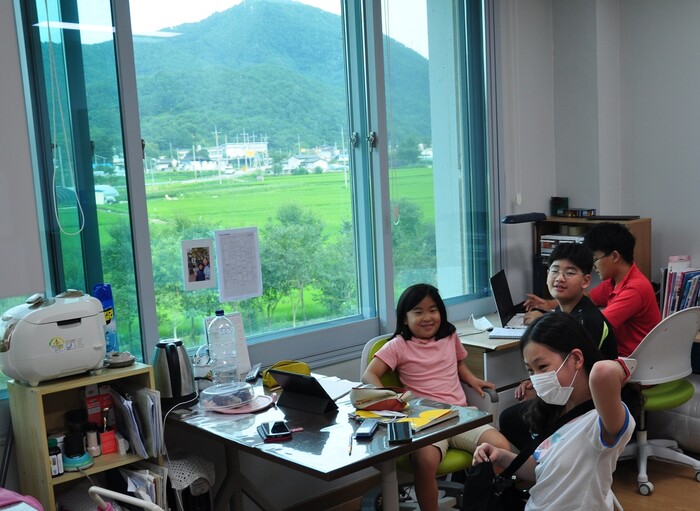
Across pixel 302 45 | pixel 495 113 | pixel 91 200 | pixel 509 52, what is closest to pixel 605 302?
pixel 495 113

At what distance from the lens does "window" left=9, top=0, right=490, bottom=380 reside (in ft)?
9.02

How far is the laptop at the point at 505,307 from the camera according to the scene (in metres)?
3.80

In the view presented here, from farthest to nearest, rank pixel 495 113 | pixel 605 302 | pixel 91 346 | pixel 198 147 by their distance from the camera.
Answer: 1. pixel 495 113
2. pixel 605 302
3. pixel 198 147
4. pixel 91 346

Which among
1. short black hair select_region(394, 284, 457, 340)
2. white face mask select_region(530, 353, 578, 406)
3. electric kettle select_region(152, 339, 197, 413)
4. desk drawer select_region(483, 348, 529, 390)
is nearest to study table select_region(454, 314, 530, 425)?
desk drawer select_region(483, 348, 529, 390)

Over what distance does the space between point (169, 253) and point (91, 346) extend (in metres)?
0.75

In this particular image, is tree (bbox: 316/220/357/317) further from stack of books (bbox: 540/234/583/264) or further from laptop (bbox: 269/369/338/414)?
stack of books (bbox: 540/234/583/264)

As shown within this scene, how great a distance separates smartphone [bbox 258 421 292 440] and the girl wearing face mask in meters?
0.59

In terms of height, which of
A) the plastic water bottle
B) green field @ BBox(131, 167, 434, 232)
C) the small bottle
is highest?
green field @ BBox(131, 167, 434, 232)

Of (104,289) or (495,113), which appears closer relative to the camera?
(104,289)

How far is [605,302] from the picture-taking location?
390cm

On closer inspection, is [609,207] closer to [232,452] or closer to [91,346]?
[232,452]

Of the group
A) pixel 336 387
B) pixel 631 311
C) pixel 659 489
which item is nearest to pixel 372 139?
pixel 336 387

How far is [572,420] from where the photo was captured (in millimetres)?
2074

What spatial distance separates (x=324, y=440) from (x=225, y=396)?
57 cm
